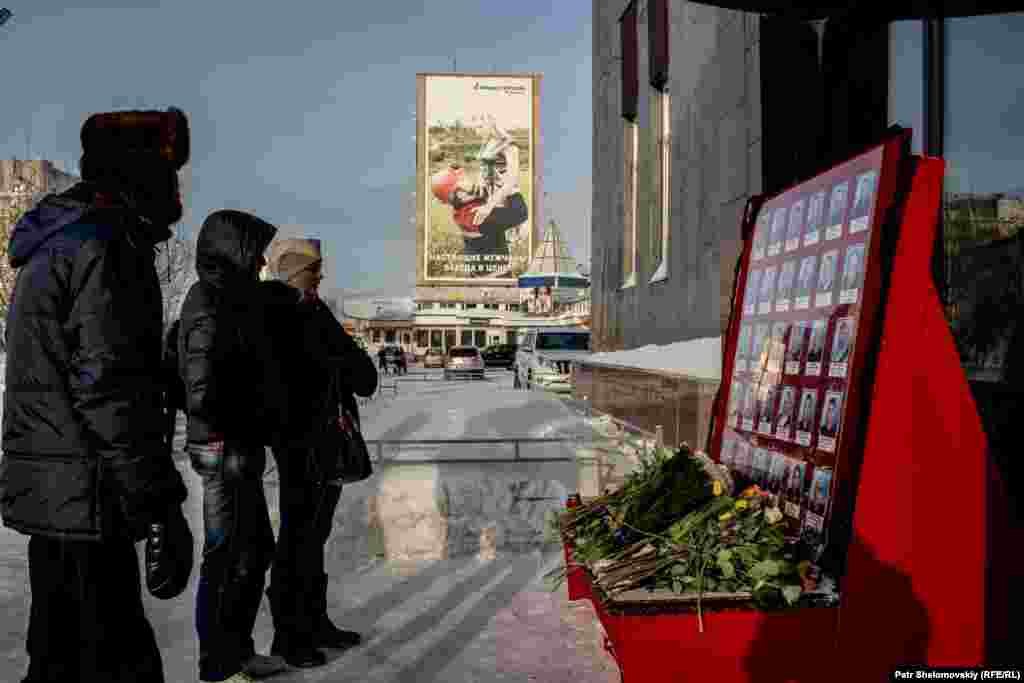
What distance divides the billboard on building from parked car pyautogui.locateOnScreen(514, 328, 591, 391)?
143 feet

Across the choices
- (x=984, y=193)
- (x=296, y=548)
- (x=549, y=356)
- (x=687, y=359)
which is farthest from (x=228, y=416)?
(x=549, y=356)

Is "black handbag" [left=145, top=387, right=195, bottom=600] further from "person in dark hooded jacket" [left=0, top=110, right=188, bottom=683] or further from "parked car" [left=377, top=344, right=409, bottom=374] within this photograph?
"parked car" [left=377, top=344, right=409, bottom=374]

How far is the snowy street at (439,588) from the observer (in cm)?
430

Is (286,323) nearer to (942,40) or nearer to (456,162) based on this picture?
(942,40)

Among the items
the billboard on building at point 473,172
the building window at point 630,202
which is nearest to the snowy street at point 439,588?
the building window at point 630,202

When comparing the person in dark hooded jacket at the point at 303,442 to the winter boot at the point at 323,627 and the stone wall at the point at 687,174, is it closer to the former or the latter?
the winter boot at the point at 323,627

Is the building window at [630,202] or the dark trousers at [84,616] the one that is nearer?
the dark trousers at [84,616]

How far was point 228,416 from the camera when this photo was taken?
3.82 metres

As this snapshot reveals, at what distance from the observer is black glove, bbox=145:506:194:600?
2529 mm

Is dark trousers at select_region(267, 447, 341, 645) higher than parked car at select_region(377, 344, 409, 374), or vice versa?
dark trousers at select_region(267, 447, 341, 645)

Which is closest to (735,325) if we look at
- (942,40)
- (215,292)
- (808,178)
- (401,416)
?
(808,178)

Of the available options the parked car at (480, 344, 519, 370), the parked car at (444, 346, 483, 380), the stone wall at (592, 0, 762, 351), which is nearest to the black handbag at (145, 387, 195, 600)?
the stone wall at (592, 0, 762, 351)

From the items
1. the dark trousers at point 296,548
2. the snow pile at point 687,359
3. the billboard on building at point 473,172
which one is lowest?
the dark trousers at point 296,548

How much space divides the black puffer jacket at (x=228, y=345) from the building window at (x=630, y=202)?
32.2 ft
